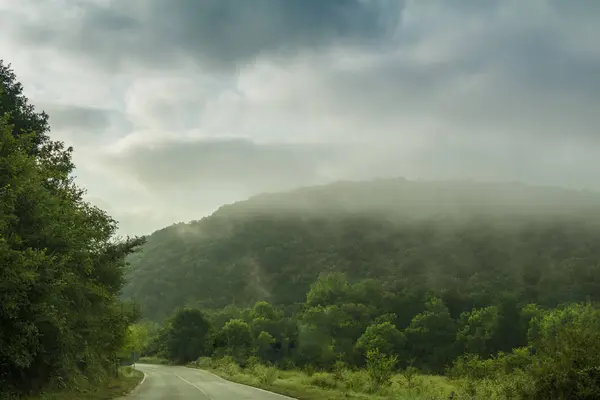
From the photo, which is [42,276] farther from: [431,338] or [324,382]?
[431,338]

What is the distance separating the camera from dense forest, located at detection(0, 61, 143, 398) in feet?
47.0

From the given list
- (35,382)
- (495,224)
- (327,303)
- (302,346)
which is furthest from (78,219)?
(495,224)

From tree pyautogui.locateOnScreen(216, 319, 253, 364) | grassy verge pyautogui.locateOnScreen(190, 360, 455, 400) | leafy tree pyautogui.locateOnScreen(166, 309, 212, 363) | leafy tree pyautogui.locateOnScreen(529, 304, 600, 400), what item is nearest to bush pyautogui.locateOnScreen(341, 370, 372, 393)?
grassy verge pyautogui.locateOnScreen(190, 360, 455, 400)

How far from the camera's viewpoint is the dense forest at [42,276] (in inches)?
564

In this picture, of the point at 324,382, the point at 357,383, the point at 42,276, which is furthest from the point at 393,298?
the point at 42,276

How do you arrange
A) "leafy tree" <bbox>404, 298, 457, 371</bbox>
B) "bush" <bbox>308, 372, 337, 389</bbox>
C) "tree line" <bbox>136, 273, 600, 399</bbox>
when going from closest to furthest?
"bush" <bbox>308, 372, 337, 389</bbox> → "tree line" <bbox>136, 273, 600, 399</bbox> → "leafy tree" <bbox>404, 298, 457, 371</bbox>

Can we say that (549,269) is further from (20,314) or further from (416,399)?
(20,314)

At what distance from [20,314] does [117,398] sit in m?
15.4

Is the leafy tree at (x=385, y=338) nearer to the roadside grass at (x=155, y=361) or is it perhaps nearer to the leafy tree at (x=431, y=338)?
the leafy tree at (x=431, y=338)

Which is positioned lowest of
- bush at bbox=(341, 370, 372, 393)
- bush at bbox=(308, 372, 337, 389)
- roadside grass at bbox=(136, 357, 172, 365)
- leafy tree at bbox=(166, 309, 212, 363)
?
roadside grass at bbox=(136, 357, 172, 365)

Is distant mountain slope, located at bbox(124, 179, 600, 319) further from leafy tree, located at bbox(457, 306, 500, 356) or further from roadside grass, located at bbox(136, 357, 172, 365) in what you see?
roadside grass, located at bbox(136, 357, 172, 365)

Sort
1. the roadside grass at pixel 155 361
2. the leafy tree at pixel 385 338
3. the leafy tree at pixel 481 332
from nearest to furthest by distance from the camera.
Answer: the leafy tree at pixel 481 332 → the leafy tree at pixel 385 338 → the roadside grass at pixel 155 361

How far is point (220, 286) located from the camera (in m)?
182

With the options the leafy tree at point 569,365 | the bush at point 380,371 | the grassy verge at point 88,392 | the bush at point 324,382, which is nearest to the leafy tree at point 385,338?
the grassy verge at point 88,392
